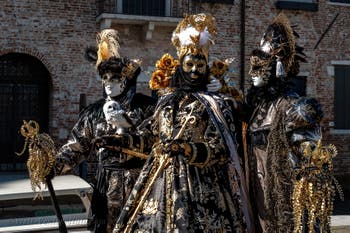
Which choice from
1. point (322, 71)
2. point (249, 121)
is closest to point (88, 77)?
point (322, 71)

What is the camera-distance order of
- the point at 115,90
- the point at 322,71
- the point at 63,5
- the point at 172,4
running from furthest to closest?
the point at 322,71 < the point at 172,4 < the point at 63,5 < the point at 115,90

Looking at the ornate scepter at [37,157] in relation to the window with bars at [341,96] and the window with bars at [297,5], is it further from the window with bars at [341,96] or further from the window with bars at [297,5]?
the window with bars at [341,96]

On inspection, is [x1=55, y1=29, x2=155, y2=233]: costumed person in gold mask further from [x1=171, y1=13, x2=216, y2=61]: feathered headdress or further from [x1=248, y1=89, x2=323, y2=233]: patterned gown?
[x1=248, y1=89, x2=323, y2=233]: patterned gown

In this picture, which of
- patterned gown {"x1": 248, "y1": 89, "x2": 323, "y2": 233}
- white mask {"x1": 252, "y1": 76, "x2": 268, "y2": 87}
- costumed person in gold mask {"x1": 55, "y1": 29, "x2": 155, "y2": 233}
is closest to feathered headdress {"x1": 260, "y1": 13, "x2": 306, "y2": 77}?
white mask {"x1": 252, "y1": 76, "x2": 268, "y2": 87}

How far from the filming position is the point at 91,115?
4.50 meters

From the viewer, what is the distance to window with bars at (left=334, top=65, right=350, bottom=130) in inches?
587

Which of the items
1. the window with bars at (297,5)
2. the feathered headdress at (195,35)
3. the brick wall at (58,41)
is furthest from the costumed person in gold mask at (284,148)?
the window with bars at (297,5)

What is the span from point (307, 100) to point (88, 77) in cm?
933

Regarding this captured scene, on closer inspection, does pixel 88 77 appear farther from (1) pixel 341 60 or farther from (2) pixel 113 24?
(1) pixel 341 60

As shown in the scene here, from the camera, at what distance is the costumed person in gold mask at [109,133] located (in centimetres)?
426

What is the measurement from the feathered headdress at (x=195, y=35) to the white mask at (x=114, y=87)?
72 centimetres

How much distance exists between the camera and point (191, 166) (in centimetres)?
345

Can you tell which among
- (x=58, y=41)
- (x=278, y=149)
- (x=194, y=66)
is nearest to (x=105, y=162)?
(x=194, y=66)

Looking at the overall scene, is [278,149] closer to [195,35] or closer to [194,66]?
[194,66]
